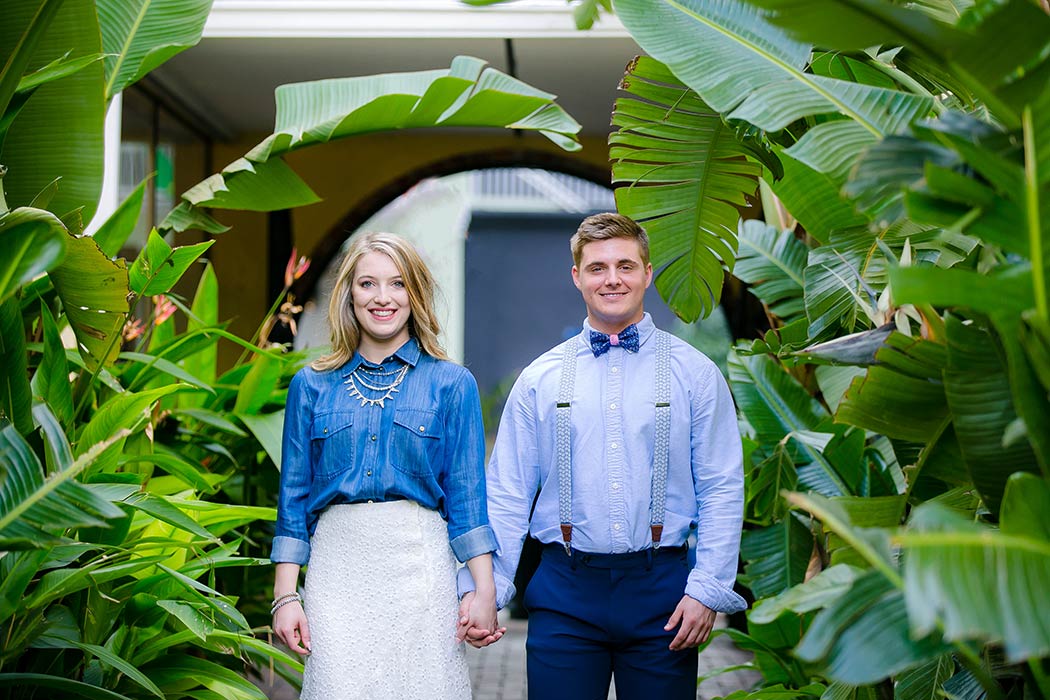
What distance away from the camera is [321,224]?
27.9ft

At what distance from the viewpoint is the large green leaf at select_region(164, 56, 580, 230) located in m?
3.33

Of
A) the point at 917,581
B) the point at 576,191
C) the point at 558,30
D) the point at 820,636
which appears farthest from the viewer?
the point at 576,191

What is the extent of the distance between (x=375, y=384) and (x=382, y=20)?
154 inches

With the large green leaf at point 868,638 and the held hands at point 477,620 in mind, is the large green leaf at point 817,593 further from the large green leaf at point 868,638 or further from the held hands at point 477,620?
the held hands at point 477,620

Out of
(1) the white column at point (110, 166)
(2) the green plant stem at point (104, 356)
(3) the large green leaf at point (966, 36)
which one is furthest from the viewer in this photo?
(1) the white column at point (110, 166)

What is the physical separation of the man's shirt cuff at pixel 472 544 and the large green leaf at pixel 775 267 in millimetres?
1836

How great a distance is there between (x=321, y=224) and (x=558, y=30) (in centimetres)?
310

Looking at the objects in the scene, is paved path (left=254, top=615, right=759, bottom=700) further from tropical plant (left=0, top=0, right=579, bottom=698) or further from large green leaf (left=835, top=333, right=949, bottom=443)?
large green leaf (left=835, top=333, right=949, bottom=443)

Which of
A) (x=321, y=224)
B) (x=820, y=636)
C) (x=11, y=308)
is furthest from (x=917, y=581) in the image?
(x=321, y=224)

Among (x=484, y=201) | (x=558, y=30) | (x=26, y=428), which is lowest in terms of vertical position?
(x=26, y=428)

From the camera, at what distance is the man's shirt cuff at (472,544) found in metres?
2.65

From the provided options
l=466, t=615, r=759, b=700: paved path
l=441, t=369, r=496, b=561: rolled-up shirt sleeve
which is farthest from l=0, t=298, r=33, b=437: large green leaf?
l=466, t=615, r=759, b=700: paved path

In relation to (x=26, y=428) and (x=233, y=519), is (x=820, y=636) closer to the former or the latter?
(x=26, y=428)

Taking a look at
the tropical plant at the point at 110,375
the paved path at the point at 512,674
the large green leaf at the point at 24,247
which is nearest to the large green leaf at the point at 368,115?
the tropical plant at the point at 110,375
